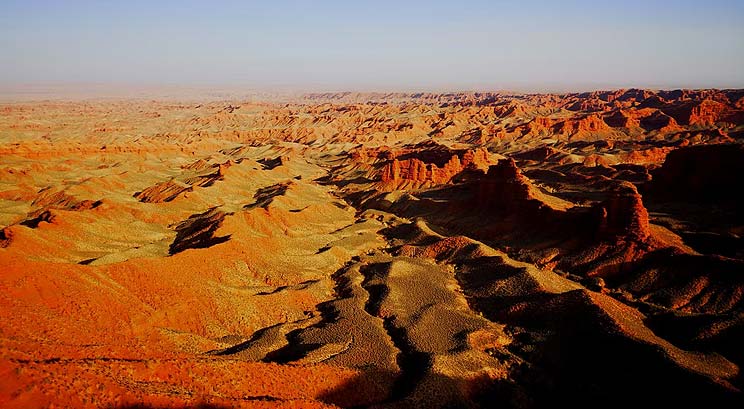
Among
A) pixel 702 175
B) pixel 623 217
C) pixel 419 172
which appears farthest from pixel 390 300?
pixel 702 175

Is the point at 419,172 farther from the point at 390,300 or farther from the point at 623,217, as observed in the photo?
the point at 390,300

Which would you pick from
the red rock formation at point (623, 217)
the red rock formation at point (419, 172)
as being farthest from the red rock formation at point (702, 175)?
the red rock formation at point (419, 172)

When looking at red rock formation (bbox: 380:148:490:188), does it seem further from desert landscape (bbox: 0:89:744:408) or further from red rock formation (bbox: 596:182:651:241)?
red rock formation (bbox: 596:182:651:241)

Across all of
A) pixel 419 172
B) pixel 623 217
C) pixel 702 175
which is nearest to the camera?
pixel 623 217

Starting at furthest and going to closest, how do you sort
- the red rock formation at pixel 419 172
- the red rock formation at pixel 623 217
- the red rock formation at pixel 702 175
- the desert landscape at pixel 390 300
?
the red rock formation at pixel 419 172 < the red rock formation at pixel 702 175 < the red rock formation at pixel 623 217 < the desert landscape at pixel 390 300

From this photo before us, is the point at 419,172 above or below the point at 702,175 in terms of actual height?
below

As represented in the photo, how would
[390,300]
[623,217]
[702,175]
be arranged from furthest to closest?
[702,175]
[623,217]
[390,300]

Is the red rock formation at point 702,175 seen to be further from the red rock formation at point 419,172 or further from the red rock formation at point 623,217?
the red rock formation at point 419,172

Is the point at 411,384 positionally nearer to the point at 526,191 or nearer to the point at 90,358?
the point at 90,358

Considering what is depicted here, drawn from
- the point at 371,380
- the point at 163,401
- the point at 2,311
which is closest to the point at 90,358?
the point at 163,401

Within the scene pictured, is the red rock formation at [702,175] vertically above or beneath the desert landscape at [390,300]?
above

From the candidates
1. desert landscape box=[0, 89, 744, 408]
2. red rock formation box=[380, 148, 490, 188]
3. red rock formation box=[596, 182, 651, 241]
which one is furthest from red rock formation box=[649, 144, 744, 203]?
red rock formation box=[380, 148, 490, 188]
